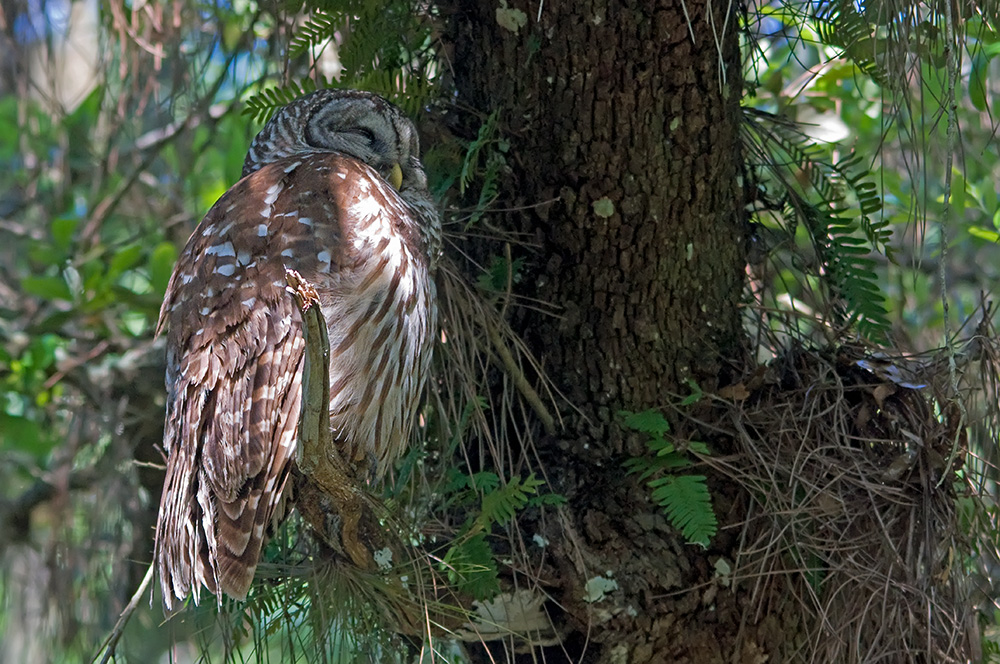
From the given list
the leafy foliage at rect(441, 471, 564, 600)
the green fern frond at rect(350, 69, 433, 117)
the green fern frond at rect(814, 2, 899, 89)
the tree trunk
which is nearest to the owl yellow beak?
the green fern frond at rect(350, 69, 433, 117)

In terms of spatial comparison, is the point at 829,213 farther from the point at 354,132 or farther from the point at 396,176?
the point at 354,132

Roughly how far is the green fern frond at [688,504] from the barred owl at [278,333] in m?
0.52

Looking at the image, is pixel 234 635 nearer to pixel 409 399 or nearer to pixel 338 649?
pixel 338 649

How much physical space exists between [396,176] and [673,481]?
894 mm

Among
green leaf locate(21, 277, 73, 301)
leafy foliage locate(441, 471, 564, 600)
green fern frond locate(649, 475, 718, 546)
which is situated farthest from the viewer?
green leaf locate(21, 277, 73, 301)

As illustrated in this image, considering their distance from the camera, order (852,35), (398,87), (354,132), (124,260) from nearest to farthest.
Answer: (852,35), (398,87), (354,132), (124,260)

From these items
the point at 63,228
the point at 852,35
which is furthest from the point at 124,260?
the point at 852,35

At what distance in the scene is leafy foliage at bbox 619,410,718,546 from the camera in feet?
6.21

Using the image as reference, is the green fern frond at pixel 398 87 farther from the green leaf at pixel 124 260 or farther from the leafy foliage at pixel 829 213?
the green leaf at pixel 124 260

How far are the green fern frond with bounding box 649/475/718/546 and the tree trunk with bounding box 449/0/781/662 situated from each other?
0.07m

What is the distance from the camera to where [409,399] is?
2.00 metres

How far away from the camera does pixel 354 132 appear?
2268mm

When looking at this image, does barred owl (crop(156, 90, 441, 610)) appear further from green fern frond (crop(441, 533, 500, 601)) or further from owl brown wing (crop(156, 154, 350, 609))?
green fern frond (crop(441, 533, 500, 601))

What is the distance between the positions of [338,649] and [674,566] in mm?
673
